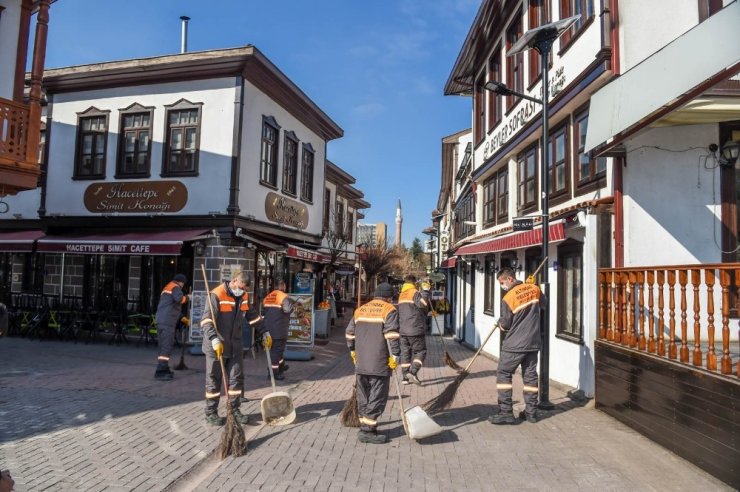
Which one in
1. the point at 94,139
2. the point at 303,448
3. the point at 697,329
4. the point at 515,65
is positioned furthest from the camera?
the point at 94,139

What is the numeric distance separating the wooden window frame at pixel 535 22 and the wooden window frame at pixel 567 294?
12.1 feet

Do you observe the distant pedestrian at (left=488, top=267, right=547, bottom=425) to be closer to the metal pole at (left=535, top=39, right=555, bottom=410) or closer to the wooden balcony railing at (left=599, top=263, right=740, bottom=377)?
the metal pole at (left=535, top=39, right=555, bottom=410)

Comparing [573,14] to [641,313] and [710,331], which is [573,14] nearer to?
[641,313]

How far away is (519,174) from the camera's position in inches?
483

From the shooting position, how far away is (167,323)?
9.38 meters

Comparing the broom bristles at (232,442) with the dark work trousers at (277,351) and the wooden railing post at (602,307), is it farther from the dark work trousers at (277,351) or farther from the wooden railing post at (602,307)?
the wooden railing post at (602,307)

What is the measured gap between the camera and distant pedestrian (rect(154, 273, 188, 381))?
30.0 feet

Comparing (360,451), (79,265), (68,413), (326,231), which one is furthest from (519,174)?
(326,231)

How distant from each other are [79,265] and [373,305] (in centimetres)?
1227

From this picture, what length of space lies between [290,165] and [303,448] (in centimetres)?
1247

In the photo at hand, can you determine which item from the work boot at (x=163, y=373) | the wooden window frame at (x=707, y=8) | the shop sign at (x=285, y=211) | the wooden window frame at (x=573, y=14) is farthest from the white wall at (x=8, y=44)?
the wooden window frame at (x=707, y=8)

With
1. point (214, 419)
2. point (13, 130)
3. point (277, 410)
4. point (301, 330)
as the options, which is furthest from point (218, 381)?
point (13, 130)

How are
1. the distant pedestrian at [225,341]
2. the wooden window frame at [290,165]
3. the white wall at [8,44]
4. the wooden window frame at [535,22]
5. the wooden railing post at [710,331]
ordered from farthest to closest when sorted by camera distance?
the wooden window frame at [290,165]
the white wall at [8,44]
the wooden window frame at [535,22]
the distant pedestrian at [225,341]
the wooden railing post at [710,331]

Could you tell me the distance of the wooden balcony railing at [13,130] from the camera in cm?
928
